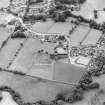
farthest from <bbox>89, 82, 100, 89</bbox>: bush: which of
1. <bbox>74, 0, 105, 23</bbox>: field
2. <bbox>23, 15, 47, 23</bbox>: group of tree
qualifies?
<bbox>23, 15, 47, 23</bbox>: group of tree

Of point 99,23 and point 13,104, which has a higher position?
point 99,23

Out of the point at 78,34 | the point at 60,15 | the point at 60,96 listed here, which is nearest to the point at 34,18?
the point at 60,15

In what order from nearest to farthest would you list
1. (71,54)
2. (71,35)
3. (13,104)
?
(13,104), (71,54), (71,35)

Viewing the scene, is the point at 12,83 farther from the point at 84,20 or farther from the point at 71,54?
the point at 84,20

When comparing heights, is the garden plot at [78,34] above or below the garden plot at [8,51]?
above

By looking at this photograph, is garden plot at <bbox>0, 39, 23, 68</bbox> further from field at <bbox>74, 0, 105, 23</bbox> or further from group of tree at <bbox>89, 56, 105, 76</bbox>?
field at <bbox>74, 0, 105, 23</bbox>

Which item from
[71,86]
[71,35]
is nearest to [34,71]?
[71,86]

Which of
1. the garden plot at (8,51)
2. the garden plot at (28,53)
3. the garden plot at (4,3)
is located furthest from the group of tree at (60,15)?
the garden plot at (4,3)

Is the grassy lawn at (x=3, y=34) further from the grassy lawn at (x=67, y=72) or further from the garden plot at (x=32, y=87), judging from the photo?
the grassy lawn at (x=67, y=72)
